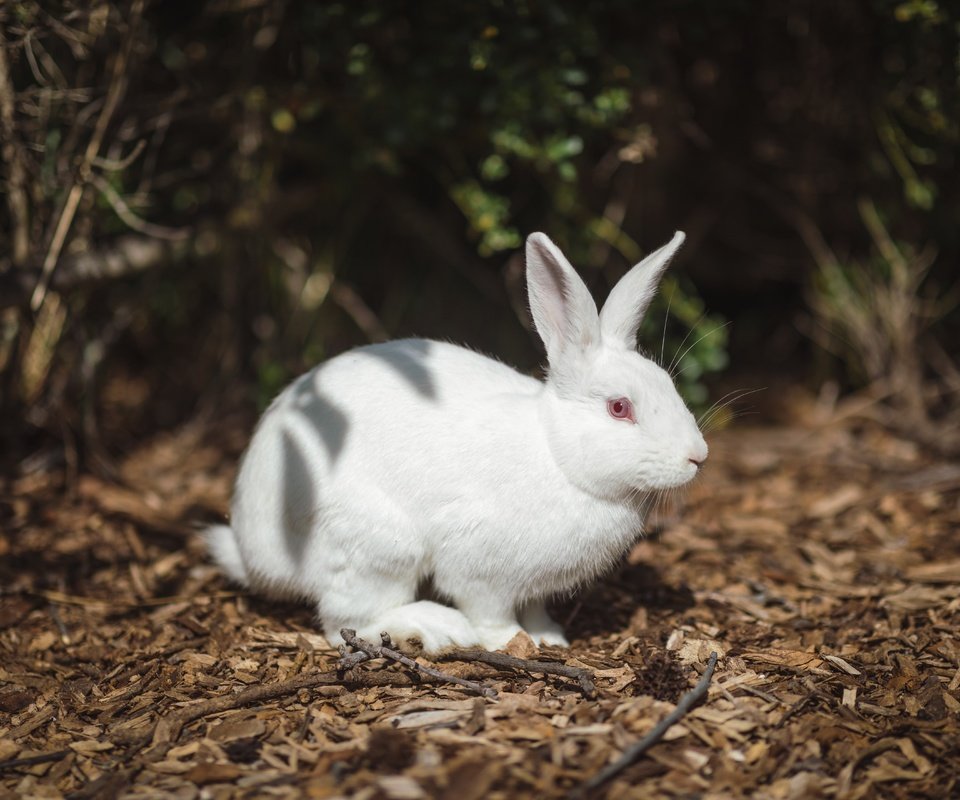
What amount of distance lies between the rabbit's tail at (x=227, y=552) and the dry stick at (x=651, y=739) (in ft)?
6.17

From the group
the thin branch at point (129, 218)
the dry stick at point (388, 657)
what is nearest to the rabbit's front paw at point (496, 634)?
the dry stick at point (388, 657)

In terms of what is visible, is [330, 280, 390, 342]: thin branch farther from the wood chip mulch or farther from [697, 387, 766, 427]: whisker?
[697, 387, 766, 427]: whisker

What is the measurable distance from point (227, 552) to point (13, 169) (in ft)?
7.40

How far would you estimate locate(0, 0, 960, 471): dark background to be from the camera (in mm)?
4578

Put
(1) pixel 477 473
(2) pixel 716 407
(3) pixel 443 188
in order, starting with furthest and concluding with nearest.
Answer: (3) pixel 443 188 → (2) pixel 716 407 → (1) pixel 477 473

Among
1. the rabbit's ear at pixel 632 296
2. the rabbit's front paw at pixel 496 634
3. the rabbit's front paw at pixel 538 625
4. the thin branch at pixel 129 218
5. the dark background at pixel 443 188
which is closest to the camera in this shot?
the rabbit's ear at pixel 632 296

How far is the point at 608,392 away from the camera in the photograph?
3.34m

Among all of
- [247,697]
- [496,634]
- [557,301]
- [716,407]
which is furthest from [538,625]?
[716,407]

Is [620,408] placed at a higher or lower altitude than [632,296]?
lower

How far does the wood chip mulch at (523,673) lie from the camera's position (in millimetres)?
2752

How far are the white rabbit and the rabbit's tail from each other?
1.13ft

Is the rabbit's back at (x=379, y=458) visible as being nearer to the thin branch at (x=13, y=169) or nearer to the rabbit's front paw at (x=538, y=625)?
the rabbit's front paw at (x=538, y=625)

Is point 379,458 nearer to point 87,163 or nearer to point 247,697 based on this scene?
point 247,697

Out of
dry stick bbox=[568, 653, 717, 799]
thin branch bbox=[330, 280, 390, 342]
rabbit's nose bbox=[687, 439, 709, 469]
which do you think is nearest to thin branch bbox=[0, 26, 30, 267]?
thin branch bbox=[330, 280, 390, 342]
